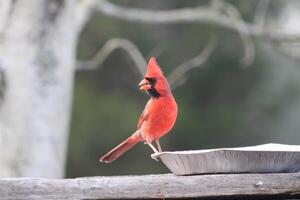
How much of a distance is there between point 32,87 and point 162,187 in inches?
132

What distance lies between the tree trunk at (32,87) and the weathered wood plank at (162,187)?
10.3 ft

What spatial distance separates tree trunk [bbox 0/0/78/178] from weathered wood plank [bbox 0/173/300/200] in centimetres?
312

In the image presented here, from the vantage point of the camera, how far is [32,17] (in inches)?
226

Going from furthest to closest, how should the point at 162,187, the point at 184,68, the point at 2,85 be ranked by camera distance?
the point at 184,68
the point at 2,85
the point at 162,187

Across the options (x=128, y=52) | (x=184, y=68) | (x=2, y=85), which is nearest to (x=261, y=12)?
(x=184, y=68)

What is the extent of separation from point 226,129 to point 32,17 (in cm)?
590

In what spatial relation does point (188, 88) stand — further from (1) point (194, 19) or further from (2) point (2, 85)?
(2) point (2, 85)

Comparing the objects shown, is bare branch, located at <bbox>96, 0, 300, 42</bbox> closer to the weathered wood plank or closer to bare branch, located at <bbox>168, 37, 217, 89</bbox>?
bare branch, located at <bbox>168, 37, 217, 89</bbox>

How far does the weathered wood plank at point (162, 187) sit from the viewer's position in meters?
2.49

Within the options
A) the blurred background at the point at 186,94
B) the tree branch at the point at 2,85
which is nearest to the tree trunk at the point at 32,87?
the tree branch at the point at 2,85

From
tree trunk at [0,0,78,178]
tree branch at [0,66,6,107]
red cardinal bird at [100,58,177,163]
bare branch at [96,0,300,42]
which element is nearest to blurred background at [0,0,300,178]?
bare branch at [96,0,300,42]

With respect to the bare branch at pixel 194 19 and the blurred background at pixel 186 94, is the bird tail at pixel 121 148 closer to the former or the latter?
the bare branch at pixel 194 19

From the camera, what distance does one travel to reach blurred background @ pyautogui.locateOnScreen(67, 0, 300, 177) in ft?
35.5

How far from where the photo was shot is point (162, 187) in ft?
8.25
